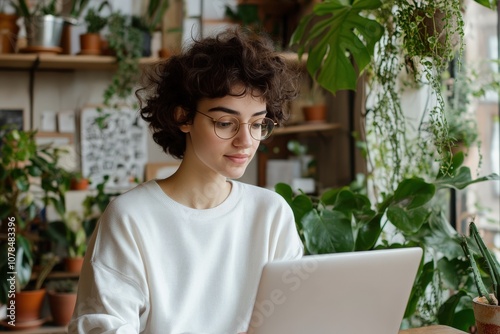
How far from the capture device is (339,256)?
1203 millimetres

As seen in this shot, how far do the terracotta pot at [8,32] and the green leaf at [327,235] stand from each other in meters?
2.08

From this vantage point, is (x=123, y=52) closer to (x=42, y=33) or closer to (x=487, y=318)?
(x=42, y=33)

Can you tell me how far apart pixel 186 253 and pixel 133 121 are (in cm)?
219

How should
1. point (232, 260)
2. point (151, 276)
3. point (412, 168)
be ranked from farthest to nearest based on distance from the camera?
1. point (412, 168)
2. point (232, 260)
3. point (151, 276)

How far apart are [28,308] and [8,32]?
4.46ft

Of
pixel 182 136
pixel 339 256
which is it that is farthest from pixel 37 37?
pixel 339 256

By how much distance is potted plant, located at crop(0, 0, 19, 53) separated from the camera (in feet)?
11.0

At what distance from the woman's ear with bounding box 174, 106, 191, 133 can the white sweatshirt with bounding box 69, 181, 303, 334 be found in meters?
0.15

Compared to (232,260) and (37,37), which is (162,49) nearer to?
(37,37)

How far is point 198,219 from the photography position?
5.23 ft

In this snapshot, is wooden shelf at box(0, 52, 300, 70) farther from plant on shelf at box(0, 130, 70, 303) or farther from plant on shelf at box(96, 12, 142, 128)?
plant on shelf at box(0, 130, 70, 303)

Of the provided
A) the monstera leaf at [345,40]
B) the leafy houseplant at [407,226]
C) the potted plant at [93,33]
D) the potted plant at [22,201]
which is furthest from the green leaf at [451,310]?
the potted plant at [93,33]

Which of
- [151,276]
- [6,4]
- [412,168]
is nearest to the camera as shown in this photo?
[151,276]

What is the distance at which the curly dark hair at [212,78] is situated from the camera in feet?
5.03
